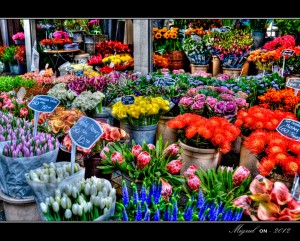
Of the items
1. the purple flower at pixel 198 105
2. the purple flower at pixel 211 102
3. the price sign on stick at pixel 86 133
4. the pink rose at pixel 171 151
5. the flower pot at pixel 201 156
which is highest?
the price sign on stick at pixel 86 133

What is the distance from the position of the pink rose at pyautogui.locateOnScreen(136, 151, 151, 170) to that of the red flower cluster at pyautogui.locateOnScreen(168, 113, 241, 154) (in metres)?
0.45

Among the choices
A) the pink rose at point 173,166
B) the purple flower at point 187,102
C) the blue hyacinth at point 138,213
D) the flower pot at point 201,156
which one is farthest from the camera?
the purple flower at point 187,102

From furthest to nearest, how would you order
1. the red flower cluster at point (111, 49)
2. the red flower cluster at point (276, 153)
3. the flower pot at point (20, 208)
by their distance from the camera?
the red flower cluster at point (111, 49) → the flower pot at point (20, 208) → the red flower cluster at point (276, 153)

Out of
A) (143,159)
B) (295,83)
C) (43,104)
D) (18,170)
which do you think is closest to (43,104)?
(43,104)

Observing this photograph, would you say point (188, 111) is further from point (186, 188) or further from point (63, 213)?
point (63, 213)

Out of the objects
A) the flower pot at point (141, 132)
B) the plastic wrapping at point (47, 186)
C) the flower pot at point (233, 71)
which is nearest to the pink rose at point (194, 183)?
the plastic wrapping at point (47, 186)

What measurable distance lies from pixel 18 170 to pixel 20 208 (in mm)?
228

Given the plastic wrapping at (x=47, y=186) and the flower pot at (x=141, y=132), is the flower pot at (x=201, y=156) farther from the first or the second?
the plastic wrapping at (x=47, y=186)

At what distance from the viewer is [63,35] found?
254 inches

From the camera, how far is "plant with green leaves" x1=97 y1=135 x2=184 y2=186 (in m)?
1.94

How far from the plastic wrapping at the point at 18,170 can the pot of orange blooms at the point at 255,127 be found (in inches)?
46.6

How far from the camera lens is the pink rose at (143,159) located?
1.94 metres

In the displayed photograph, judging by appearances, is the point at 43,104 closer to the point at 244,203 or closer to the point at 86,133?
the point at 86,133

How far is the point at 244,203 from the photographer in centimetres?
166
